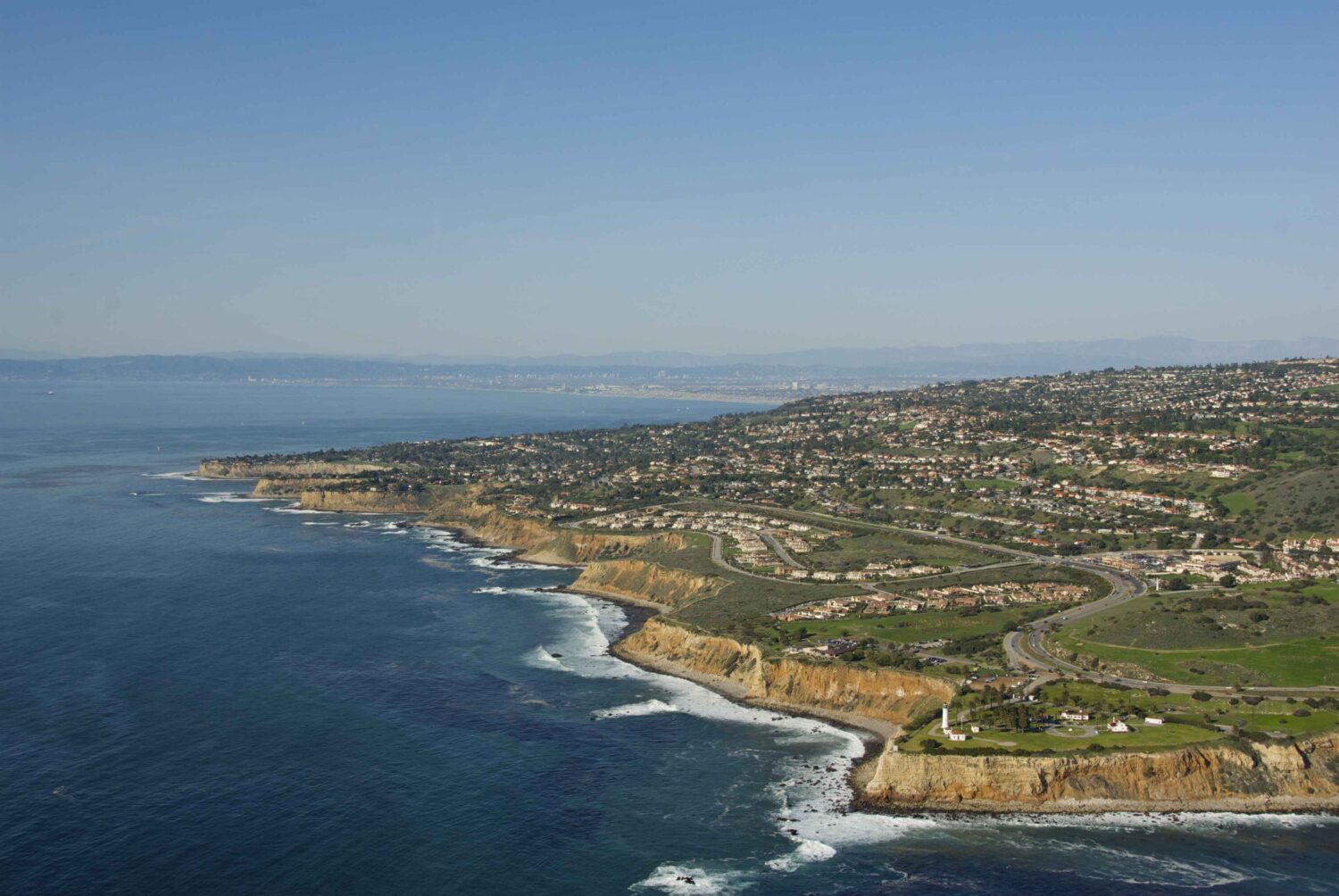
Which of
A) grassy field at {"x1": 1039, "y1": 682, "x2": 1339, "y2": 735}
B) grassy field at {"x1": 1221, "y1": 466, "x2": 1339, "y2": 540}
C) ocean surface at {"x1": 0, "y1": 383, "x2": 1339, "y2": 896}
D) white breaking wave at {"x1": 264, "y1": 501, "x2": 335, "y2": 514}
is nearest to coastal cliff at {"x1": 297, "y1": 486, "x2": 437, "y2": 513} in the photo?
white breaking wave at {"x1": 264, "y1": 501, "x2": 335, "y2": 514}

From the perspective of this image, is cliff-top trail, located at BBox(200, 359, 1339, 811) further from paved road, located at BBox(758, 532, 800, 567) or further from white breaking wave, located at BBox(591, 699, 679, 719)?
white breaking wave, located at BBox(591, 699, 679, 719)

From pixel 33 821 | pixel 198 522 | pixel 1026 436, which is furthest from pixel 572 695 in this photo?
pixel 1026 436

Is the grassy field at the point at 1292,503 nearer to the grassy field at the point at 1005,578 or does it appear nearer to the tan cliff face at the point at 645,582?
the grassy field at the point at 1005,578

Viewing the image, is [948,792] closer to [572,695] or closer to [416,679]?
[572,695]

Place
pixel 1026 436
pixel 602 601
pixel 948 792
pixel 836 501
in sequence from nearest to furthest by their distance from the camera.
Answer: pixel 948 792 < pixel 602 601 < pixel 836 501 < pixel 1026 436

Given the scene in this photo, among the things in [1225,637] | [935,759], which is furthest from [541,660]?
[1225,637]

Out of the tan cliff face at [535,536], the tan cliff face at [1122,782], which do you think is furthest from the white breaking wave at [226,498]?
the tan cliff face at [1122,782]

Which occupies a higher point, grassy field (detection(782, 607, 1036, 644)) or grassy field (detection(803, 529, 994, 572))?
grassy field (detection(803, 529, 994, 572))
